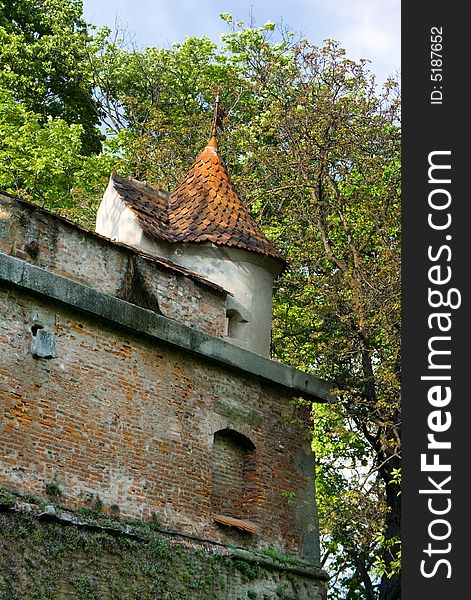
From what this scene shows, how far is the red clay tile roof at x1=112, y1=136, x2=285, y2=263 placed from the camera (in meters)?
15.6

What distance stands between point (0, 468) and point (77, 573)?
1493 mm

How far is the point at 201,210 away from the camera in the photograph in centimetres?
1617

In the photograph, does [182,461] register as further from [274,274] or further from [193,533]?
[274,274]

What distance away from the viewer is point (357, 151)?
18547 mm

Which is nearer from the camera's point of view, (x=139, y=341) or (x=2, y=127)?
(x=139, y=341)

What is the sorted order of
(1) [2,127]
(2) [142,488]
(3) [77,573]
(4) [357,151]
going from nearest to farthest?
(3) [77,573] < (2) [142,488] < (4) [357,151] < (1) [2,127]

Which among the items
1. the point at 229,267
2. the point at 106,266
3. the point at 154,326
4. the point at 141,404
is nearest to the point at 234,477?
the point at 141,404

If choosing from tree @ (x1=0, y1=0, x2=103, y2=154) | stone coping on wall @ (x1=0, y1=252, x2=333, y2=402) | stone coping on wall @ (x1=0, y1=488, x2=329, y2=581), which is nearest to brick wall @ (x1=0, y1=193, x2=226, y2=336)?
stone coping on wall @ (x1=0, y1=252, x2=333, y2=402)

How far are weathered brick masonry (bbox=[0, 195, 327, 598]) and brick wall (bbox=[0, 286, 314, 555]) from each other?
15 millimetres

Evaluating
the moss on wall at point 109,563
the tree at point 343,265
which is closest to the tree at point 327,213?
the tree at point 343,265

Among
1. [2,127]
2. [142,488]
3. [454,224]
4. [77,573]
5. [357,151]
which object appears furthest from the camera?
[2,127]

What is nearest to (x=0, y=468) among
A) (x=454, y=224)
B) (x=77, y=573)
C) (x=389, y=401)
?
(x=77, y=573)

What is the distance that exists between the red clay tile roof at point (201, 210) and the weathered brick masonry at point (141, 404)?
4.01 feet

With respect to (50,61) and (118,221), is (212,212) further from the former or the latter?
(50,61)
